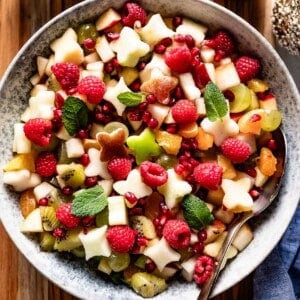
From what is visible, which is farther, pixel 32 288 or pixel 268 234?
pixel 32 288

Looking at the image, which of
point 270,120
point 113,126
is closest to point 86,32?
point 113,126

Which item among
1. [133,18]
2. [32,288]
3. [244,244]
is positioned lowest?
[32,288]

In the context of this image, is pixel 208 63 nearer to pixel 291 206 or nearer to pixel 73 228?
pixel 291 206

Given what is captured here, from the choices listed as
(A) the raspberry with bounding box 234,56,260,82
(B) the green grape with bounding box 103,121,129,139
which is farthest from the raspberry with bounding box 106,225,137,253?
(A) the raspberry with bounding box 234,56,260,82

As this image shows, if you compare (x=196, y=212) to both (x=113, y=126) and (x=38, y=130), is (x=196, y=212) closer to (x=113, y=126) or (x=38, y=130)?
(x=113, y=126)

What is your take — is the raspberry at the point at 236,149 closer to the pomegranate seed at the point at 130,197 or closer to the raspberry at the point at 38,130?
the pomegranate seed at the point at 130,197

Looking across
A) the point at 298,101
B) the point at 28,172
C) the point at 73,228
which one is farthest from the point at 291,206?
the point at 28,172

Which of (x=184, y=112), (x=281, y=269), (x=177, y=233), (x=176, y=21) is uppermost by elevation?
(x=176, y=21)

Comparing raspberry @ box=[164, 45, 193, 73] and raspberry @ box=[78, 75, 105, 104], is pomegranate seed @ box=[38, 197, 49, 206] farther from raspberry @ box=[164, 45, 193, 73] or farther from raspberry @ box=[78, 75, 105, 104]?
raspberry @ box=[164, 45, 193, 73]
